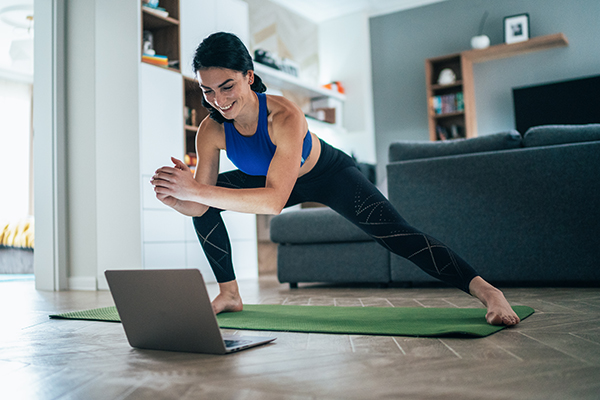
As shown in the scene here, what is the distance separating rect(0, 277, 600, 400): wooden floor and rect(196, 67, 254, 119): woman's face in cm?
70

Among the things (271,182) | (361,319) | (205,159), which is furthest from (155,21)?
(361,319)

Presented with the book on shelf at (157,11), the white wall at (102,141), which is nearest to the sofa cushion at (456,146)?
the white wall at (102,141)

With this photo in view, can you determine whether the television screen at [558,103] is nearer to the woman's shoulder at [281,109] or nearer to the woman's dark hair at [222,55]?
the woman's shoulder at [281,109]

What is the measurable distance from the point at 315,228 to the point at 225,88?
5.92 feet

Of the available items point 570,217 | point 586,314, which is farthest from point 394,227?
point 570,217

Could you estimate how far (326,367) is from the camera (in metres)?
1.03

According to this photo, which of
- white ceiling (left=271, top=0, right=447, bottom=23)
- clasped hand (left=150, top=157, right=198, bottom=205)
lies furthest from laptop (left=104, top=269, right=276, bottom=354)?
white ceiling (left=271, top=0, right=447, bottom=23)

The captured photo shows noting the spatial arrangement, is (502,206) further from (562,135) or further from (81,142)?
(81,142)

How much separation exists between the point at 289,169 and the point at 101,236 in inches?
106

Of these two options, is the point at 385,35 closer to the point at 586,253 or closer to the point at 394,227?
the point at 586,253

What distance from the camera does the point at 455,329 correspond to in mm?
1370

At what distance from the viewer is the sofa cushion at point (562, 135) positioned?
265cm

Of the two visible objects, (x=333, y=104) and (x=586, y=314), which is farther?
(x=333, y=104)

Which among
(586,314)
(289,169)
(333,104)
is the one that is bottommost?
(586,314)
